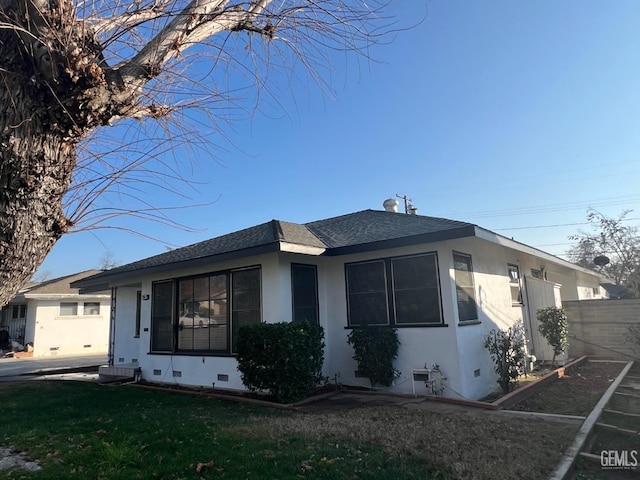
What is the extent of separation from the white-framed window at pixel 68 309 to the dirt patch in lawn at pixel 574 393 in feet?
73.9

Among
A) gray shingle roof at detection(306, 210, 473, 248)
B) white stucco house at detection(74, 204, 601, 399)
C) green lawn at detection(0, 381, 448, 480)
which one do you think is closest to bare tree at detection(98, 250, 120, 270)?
white stucco house at detection(74, 204, 601, 399)

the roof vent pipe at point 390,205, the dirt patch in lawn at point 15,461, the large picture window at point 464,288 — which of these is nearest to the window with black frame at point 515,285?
the large picture window at point 464,288

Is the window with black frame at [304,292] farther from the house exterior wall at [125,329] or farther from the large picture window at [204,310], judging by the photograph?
the house exterior wall at [125,329]

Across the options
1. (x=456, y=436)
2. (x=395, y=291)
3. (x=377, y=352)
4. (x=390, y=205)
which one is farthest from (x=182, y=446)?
(x=390, y=205)

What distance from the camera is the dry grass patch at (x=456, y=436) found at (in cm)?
403

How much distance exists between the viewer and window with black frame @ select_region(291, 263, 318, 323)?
341 inches

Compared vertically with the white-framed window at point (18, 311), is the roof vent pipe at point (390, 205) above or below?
above

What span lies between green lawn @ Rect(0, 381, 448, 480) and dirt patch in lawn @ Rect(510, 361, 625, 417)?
3729 millimetres

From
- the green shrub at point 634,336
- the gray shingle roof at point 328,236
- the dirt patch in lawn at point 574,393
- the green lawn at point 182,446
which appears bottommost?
the dirt patch in lawn at point 574,393

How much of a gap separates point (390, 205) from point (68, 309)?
740 inches

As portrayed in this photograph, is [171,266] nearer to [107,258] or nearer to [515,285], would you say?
[107,258]

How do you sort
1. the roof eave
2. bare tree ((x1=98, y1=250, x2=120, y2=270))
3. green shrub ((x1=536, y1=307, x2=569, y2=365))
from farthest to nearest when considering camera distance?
green shrub ((x1=536, y1=307, x2=569, y2=365))
the roof eave
bare tree ((x1=98, y1=250, x2=120, y2=270))

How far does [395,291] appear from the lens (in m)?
8.30

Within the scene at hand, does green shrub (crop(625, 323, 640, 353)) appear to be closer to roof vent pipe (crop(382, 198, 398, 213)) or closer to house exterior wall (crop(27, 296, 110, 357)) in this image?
roof vent pipe (crop(382, 198, 398, 213))
